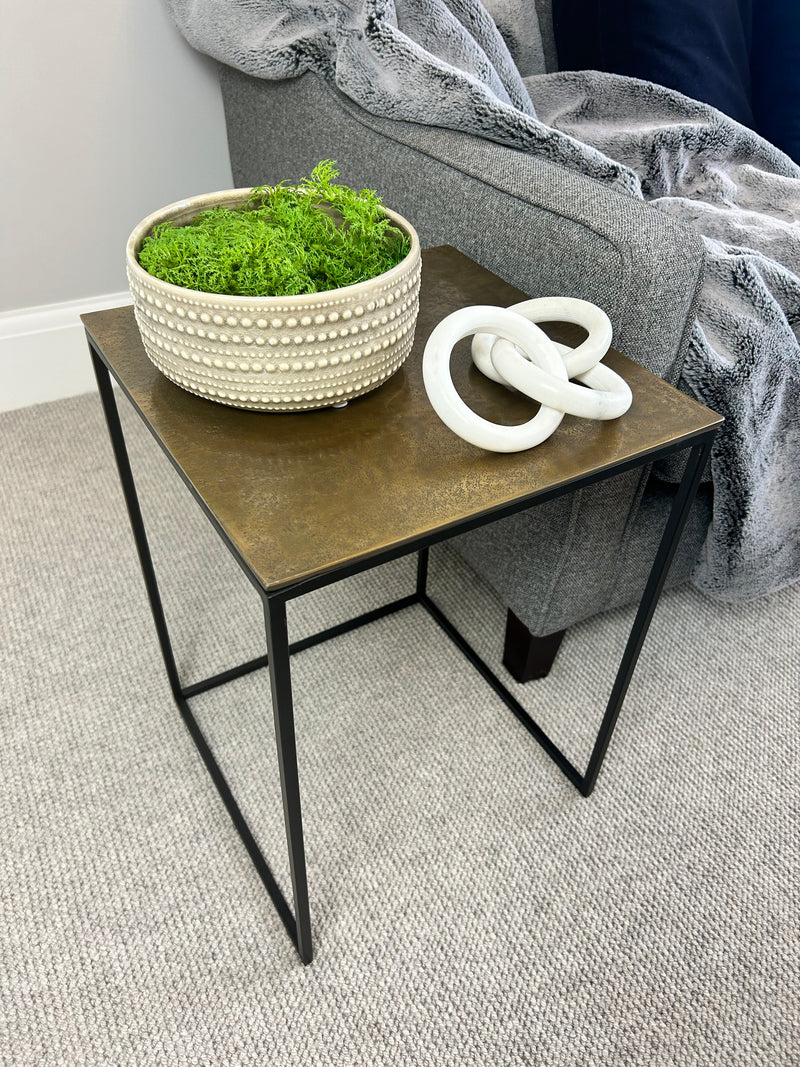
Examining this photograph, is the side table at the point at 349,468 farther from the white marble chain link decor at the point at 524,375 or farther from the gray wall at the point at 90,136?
the gray wall at the point at 90,136

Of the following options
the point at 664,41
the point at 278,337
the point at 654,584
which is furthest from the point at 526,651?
the point at 664,41

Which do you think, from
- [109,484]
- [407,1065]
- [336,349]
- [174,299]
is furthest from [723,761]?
[109,484]

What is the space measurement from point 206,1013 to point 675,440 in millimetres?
697

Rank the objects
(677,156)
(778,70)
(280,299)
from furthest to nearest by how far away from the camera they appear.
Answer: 1. (778,70)
2. (677,156)
3. (280,299)

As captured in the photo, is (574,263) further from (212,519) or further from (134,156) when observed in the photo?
(134,156)

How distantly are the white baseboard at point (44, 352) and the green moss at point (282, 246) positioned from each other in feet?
3.23

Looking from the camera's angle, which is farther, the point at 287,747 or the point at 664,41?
the point at 664,41

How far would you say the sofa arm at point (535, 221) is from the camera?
74 centimetres

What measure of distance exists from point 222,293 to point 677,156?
922mm

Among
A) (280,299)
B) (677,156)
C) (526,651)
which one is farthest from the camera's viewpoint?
(677,156)

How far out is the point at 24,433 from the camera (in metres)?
1.46

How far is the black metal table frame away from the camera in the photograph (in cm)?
52

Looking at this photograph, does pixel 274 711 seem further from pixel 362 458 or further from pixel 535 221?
pixel 535 221

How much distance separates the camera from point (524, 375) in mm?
581
